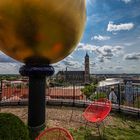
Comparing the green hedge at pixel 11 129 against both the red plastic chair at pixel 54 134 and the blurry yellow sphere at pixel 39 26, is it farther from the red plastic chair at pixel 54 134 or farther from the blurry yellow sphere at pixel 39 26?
the blurry yellow sphere at pixel 39 26

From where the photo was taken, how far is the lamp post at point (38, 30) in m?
2.73

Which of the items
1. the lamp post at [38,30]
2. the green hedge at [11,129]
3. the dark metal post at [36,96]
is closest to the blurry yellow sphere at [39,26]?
the lamp post at [38,30]

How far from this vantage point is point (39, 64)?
3605mm

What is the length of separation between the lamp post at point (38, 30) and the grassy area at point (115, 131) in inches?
91.0

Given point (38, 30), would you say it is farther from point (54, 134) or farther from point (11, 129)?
point (54, 134)

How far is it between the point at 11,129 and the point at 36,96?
5.01 feet

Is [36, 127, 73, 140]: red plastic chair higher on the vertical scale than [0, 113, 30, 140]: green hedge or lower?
lower

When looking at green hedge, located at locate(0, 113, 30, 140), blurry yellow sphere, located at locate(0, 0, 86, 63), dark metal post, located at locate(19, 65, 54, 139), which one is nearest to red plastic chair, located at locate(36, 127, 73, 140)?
green hedge, located at locate(0, 113, 30, 140)

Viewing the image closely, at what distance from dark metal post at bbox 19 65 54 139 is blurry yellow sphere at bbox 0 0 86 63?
0.43 metres

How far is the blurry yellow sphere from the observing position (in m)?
2.73

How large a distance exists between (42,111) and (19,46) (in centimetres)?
153

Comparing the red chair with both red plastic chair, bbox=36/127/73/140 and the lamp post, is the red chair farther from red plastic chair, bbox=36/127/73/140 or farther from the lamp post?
the lamp post

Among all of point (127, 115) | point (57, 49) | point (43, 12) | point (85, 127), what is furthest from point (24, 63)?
point (127, 115)

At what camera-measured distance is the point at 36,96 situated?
12.5 ft
